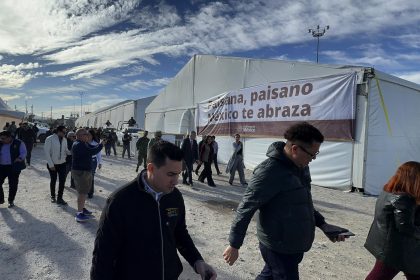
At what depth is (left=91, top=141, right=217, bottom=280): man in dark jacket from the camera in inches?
78.4

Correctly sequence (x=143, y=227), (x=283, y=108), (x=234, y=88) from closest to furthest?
(x=143, y=227) < (x=283, y=108) < (x=234, y=88)

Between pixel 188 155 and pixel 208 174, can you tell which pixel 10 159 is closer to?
pixel 188 155

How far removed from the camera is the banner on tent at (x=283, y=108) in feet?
38.5

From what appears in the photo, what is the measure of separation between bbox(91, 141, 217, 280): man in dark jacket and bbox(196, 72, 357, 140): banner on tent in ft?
34.2

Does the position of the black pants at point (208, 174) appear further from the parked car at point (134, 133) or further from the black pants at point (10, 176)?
the parked car at point (134, 133)

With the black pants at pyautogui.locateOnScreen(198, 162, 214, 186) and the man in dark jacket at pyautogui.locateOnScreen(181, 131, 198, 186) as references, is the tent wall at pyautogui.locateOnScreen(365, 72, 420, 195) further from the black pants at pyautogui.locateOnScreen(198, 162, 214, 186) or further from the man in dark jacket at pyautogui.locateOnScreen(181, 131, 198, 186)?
the man in dark jacket at pyautogui.locateOnScreen(181, 131, 198, 186)

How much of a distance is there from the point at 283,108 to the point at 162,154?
488 inches

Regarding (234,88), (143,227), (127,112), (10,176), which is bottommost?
(10,176)

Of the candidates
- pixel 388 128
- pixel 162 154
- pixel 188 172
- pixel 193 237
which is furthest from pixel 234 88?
pixel 162 154

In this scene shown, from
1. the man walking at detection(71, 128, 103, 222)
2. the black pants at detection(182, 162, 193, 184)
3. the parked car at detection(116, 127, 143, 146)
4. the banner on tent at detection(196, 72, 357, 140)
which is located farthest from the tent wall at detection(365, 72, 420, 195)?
the parked car at detection(116, 127, 143, 146)

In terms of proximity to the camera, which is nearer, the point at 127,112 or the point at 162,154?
the point at 162,154

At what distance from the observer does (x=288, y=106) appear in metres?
13.8

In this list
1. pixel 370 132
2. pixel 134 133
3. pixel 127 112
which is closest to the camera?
pixel 370 132

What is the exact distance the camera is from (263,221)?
282 centimetres
